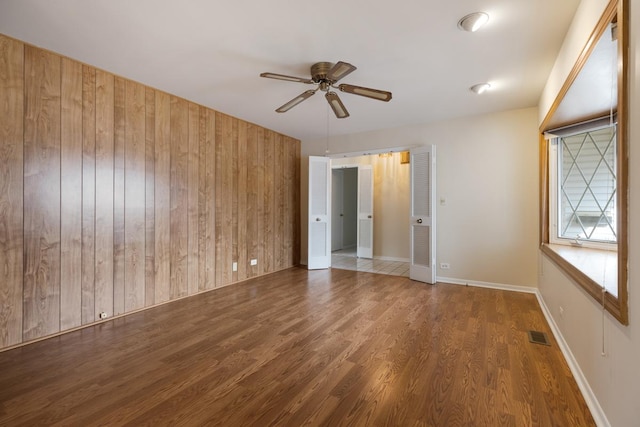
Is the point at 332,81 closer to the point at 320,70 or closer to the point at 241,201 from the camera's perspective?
the point at 320,70

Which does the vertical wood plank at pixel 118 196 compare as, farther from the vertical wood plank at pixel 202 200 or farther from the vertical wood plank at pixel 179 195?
the vertical wood plank at pixel 202 200

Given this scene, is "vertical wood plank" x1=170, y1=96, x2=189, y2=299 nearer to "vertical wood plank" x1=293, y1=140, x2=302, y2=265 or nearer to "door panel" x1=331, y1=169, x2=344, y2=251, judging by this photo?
"vertical wood plank" x1=293, y1=140, x2=302, y2=265

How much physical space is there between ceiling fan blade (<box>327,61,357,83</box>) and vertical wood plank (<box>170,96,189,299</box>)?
7.09 ft

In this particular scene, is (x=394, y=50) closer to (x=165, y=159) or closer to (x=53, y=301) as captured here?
(x=165, y=159)

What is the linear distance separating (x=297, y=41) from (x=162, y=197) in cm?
243

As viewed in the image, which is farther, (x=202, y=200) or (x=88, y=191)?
(x=202, y=200)

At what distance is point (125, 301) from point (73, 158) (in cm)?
156

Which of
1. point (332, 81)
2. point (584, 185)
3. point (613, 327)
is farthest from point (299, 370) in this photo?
point (584, 185)

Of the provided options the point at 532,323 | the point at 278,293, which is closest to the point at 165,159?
the point at 278,293

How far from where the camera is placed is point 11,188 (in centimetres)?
242

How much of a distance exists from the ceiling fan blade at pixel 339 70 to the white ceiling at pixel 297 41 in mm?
203

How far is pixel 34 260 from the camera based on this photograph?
2.55 m

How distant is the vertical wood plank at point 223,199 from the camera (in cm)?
434

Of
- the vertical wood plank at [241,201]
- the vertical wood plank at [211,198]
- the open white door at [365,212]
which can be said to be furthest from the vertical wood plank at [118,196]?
the open white door at [365,212]
